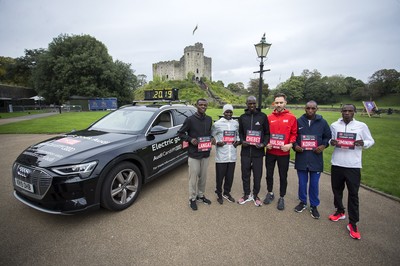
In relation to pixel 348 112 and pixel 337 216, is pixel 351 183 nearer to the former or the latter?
pixel 337 216

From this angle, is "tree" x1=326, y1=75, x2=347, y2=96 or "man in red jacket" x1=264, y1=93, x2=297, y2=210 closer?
"man in red jacket" x1=264, y1=93, x2=297, y2=210

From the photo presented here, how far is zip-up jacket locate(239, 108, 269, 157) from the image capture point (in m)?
3.42

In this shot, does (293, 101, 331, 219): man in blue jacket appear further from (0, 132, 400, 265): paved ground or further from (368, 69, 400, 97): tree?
(368, 69, 400, 97): tree

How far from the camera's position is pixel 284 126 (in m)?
3.28

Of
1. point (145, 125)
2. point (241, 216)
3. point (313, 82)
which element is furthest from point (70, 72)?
point (313, 82)

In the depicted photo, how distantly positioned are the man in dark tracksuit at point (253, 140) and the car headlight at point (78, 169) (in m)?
2.56

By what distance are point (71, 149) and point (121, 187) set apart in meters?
1.02

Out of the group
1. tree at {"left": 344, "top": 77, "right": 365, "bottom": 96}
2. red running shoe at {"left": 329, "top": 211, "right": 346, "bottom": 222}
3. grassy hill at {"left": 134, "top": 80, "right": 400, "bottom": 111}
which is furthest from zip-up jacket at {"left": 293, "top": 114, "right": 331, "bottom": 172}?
tree at {"left": 344, "top": 77, "right": 365, "bottom": 96}

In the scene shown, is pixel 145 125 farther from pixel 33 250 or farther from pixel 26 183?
pixel 33 250

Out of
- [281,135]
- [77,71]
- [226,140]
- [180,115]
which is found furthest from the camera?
[77,71]

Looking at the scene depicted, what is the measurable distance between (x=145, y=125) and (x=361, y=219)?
4325mm

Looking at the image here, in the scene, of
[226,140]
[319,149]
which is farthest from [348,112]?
[226,140]

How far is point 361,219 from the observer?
3.21 metres

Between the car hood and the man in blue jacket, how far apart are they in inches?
120
